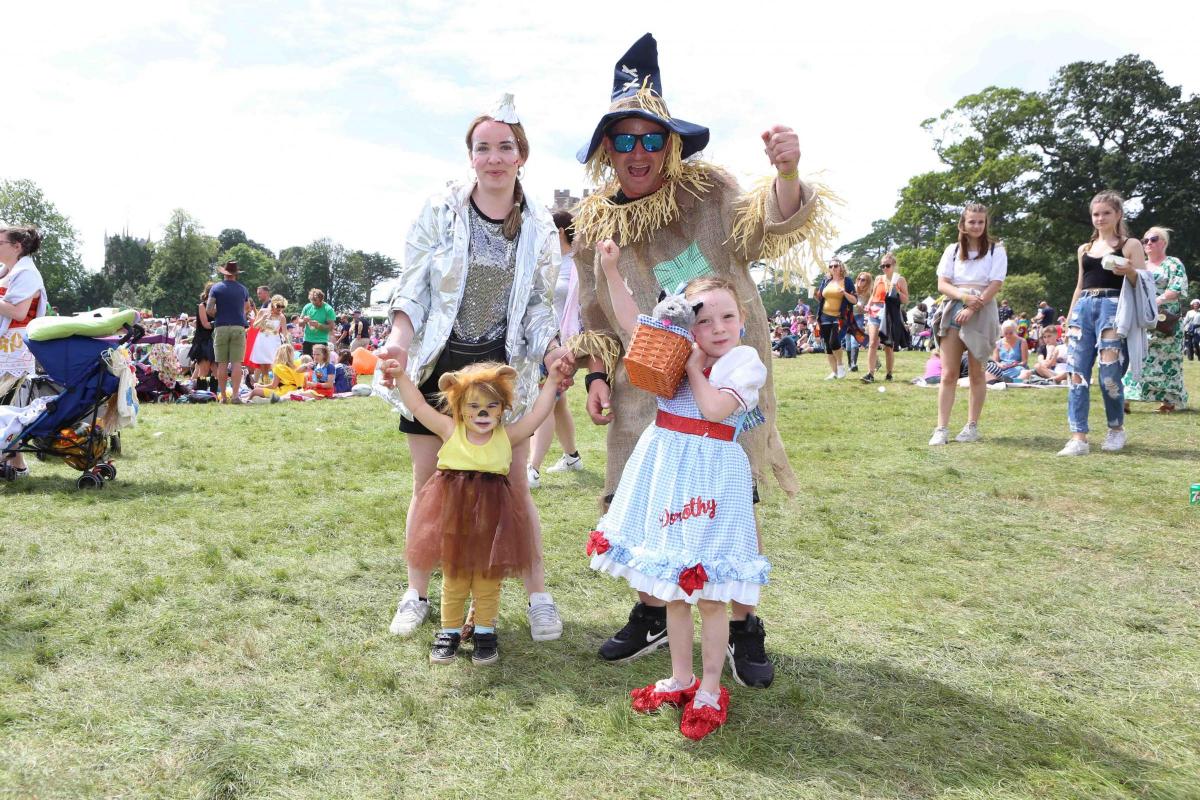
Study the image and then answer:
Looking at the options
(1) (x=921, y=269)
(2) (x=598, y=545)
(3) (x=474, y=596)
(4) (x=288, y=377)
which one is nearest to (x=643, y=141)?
(2) (x=598, y=545)

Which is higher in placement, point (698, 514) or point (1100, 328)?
point (1100, 328)

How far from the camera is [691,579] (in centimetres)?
253

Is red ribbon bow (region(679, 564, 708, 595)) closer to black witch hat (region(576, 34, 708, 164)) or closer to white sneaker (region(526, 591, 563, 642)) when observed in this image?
white sneaker (region(526, 591, 563, 642))

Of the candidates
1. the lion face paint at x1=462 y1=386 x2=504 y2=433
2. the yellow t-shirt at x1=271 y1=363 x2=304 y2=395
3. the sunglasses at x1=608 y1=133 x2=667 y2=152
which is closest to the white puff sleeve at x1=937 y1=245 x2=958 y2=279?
the sunglasses at x1=608 y1=133 x2=667 y2=152

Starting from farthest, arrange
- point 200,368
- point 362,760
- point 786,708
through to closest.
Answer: point 200,368, point 786,708, point 362,760

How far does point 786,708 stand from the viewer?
9.01 ft

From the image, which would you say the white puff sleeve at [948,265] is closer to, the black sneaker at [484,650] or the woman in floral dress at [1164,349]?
the woman in floral dress at [1164,349]

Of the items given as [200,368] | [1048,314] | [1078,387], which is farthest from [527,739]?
[1048,314]

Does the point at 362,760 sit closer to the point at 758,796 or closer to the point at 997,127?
the point at 758,796

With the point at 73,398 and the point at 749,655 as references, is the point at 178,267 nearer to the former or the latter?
the point at 73,398

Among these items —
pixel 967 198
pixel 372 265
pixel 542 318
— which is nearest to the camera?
pixel 542 318

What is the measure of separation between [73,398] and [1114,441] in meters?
8.48

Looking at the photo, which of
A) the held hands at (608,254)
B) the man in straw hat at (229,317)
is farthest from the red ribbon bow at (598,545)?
A: the man in straw hat at (229,317)

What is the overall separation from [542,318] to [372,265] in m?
97.0
